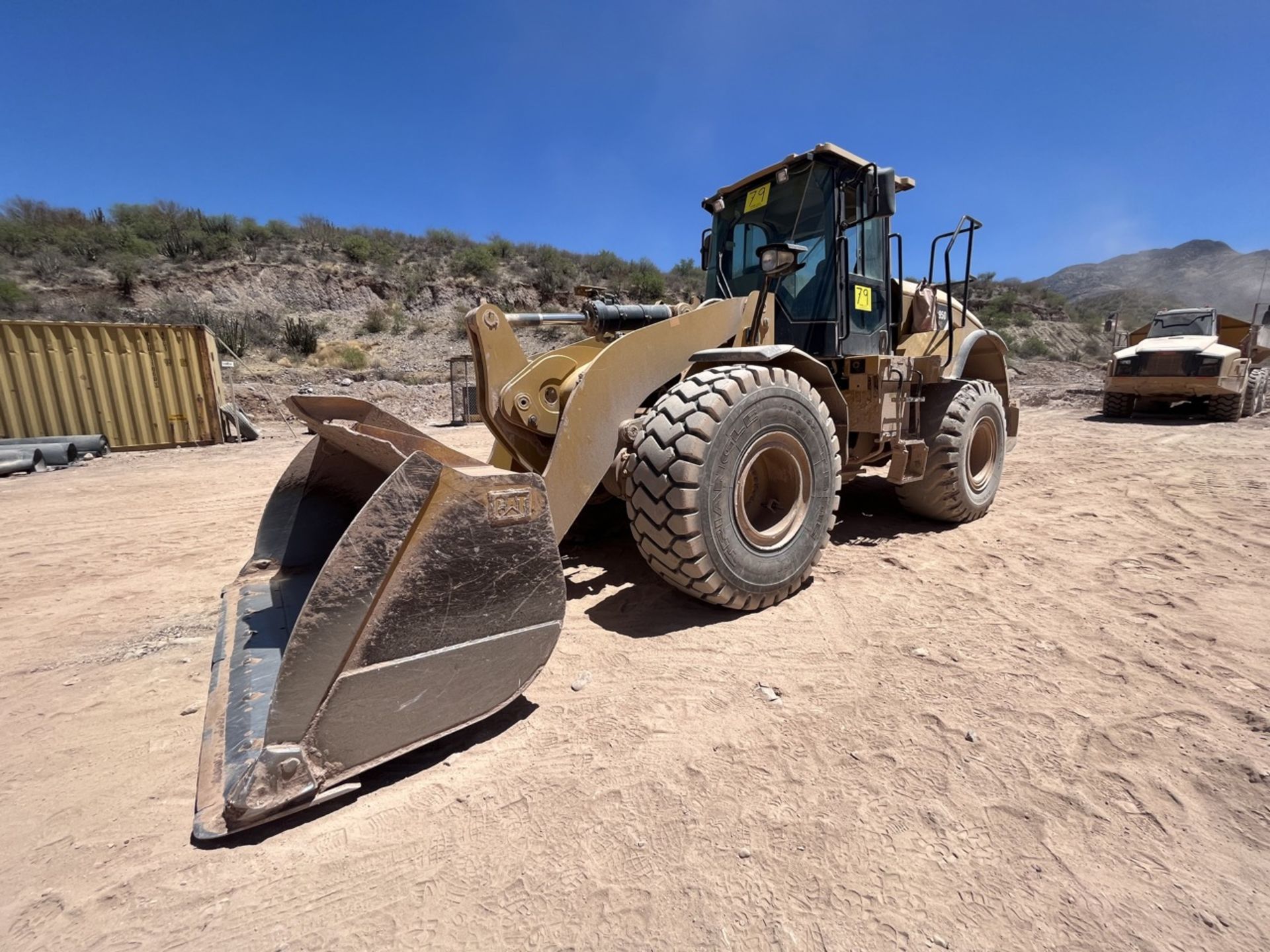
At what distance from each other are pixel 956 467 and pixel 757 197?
2.57 m

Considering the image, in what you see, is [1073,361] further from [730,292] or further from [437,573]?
[437,573]

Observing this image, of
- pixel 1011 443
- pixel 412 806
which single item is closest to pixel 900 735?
pixel 412 806

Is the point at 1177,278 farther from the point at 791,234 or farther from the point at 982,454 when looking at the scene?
the point at 791,234

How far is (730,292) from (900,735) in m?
3.51

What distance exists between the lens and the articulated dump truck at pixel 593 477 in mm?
1751

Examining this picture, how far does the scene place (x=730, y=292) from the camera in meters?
4.64

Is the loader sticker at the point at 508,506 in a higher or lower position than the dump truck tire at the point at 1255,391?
higher

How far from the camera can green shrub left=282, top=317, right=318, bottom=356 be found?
20.2 metres

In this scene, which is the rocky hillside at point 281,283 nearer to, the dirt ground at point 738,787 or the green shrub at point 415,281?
the green shrub at point 415,281

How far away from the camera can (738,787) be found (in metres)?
1.83

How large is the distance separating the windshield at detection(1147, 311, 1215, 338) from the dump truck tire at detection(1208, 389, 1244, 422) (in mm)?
1665

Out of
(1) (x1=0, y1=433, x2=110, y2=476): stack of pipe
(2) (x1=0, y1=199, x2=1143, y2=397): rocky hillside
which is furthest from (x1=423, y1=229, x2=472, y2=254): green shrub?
(1) (x1=0, y1=433, x2=110, y2=476): stack of pipe

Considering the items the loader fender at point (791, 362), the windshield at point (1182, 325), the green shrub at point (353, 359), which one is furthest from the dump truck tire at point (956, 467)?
the green shrub at point (353, 359)

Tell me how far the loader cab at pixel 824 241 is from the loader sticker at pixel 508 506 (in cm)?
269
